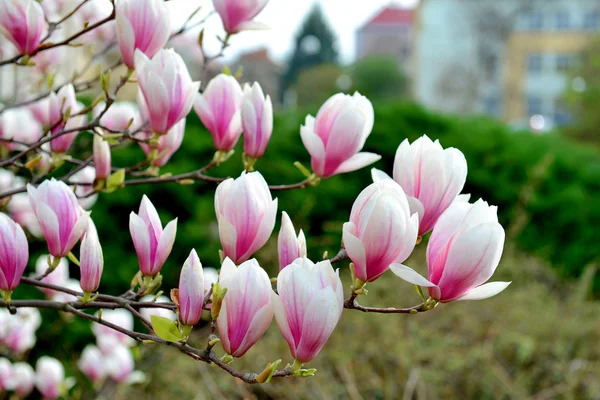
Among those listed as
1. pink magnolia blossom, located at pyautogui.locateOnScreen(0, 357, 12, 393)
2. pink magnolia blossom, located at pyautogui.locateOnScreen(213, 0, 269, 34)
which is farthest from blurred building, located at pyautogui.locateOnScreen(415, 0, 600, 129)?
pink magnolia blossom, located at pyautogui.locateOnScreen(213, 0, 269, 34)

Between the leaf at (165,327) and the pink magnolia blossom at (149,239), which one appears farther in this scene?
the pink magnolia blossom at (149,239)

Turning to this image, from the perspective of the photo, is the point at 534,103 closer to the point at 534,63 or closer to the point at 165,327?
the point at 534,63

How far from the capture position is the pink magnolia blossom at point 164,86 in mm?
912

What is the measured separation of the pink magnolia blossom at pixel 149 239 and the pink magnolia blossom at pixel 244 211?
7 centimetres

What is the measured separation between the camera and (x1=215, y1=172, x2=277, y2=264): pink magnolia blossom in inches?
30.3

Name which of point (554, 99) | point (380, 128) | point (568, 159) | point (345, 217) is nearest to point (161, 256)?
point (345, 217)

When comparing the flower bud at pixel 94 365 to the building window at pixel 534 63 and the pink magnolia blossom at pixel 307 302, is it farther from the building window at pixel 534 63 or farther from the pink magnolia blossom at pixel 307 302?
the building window at pixel 534 63

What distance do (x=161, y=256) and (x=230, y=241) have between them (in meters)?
0.09

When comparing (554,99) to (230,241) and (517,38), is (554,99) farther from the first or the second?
(230,241)

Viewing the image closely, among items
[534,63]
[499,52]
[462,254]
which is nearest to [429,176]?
[462,254]

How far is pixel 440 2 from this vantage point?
32.1 m

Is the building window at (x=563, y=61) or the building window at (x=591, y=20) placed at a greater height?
the building window at (x=591, y=20)

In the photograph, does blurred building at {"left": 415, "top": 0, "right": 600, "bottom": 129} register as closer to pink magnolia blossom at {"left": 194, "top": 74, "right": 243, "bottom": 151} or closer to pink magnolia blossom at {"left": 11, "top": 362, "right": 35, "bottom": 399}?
pink magnolia blossom at {"left": 11, "top": 362, "right": 35, "bottom": 399}

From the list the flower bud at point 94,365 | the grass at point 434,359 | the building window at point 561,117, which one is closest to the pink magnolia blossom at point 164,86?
the flower bud at point 94,365
